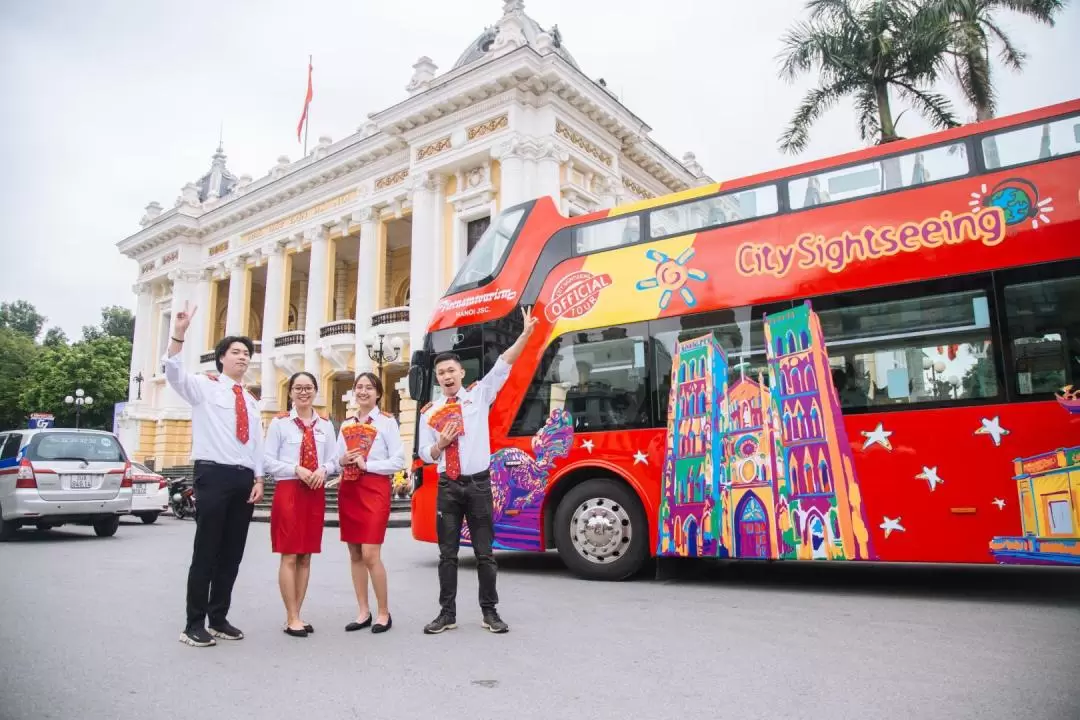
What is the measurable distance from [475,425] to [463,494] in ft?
1.51

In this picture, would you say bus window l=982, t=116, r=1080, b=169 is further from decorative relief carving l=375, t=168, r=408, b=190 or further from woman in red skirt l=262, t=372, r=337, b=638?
decorative relief carving l=375, t=168, r=408, b=190

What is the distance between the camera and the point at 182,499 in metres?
17.8

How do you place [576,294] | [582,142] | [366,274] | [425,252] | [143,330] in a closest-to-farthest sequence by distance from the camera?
1. [576,294]
2. [582,142]
3. [425,252]
4. [366,274]
5. [143,330]

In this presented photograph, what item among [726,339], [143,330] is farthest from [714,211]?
[143,330]

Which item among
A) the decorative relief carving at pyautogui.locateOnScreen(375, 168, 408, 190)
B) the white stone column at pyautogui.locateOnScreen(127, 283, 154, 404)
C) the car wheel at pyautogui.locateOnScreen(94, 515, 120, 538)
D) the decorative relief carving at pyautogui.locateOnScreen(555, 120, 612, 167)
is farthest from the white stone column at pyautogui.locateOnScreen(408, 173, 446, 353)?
the white stone column at pyautogui.locateOnScreen(127, 283, 154, 404)

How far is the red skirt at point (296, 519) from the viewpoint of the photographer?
4480 mm

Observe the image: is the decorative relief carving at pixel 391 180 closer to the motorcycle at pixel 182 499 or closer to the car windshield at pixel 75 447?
the motorcycle at pixel 182 499

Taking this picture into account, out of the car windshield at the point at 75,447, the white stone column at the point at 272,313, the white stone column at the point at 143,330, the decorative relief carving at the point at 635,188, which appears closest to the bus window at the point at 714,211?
the car windshield at the point at 75,447

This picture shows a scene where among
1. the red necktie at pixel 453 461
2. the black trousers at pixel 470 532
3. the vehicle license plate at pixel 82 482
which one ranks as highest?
the red necktie at pixel 453 461

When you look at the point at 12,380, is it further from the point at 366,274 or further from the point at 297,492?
the point at 297,492

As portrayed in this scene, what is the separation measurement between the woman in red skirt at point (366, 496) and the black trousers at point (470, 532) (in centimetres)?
38

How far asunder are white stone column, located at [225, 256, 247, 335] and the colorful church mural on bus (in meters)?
26.6

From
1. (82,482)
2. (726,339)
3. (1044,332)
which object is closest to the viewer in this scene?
(1044,332)

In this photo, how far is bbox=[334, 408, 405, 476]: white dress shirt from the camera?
4.68 meters
